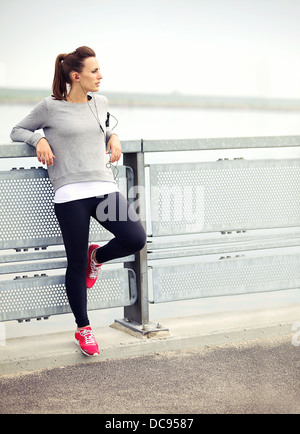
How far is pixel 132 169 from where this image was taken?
16.0ft

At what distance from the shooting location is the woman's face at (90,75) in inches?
178

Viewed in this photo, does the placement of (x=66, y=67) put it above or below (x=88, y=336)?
above

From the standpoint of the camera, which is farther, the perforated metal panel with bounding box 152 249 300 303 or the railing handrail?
the perforated metal panel with bounding box 152 249 300 303

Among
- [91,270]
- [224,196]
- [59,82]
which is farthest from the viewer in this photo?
[224,196]

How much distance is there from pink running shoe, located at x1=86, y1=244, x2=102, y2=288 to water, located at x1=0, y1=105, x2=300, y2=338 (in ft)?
3.36

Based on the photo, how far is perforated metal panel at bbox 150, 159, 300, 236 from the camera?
4938 mm

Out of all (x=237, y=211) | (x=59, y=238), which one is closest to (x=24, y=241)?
(x=59, y=238)

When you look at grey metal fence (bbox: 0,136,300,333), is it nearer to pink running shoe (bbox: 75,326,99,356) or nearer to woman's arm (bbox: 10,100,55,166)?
woman's arm (bbox: 10,100,55,166)

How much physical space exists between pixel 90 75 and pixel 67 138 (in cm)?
39

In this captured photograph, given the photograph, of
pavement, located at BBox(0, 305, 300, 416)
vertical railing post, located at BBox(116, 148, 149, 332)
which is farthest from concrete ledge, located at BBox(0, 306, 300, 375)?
→ vertical railing post, located at BBox(116, 148, 149, 332)

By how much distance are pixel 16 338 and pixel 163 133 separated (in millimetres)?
30647

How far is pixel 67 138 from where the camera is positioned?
4453 mm

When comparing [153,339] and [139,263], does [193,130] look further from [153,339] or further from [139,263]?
[153,339]

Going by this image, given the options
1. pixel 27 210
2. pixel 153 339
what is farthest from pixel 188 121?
pixel 27 210
